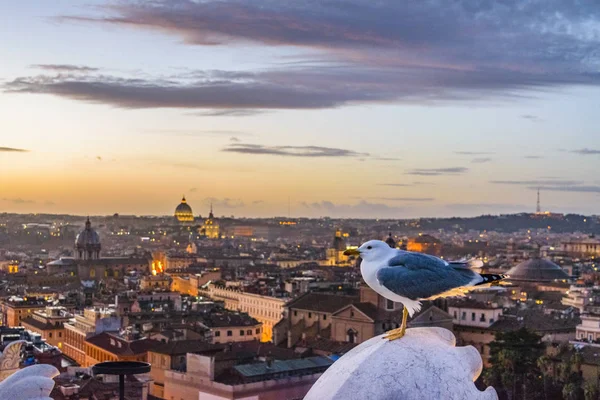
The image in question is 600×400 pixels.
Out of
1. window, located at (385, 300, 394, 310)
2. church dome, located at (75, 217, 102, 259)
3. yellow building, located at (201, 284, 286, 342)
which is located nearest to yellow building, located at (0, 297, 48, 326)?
yellow building, located at (201, 284, 286, 342)

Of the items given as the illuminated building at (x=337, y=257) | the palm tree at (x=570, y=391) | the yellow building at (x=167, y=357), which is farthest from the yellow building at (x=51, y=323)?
the illuminated building at (x=337, y=257)

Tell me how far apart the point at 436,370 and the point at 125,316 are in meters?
46.3

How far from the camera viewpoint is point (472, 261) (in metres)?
9.08

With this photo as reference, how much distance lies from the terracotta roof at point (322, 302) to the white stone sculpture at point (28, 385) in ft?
126

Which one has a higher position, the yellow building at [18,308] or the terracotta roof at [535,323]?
the terracotta roof at [535,323]

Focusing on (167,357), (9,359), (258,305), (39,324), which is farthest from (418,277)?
(258,305)

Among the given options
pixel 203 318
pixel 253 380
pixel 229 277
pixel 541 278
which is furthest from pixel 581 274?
pixel 253 380

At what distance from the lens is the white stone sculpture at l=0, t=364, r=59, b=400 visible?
26.0 feet

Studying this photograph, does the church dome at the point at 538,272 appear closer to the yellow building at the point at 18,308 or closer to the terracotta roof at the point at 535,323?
the terracotta roof at the point at 535,323

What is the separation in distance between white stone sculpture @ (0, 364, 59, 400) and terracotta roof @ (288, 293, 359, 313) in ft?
126

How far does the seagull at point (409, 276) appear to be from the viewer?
341 inches

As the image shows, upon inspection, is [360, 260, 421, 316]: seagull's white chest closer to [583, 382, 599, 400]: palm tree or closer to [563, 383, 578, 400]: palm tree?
[583, 382, 599, 400]: palm tree

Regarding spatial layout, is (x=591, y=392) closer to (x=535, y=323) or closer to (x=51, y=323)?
(x=535, y=323)

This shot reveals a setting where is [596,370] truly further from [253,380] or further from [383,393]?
[383,393]
